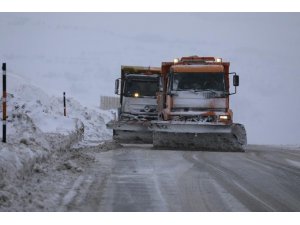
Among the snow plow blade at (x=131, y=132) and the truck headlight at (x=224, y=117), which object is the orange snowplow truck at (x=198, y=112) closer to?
the truck headlight at (x=224, y=117)

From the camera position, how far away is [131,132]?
18078 millimetres

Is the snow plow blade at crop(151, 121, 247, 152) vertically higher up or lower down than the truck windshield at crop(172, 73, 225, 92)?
lower down

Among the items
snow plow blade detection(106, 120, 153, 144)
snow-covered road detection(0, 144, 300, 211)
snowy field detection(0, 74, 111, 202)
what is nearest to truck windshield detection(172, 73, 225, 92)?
snow plow blade detection(106, 120, 153, 144)

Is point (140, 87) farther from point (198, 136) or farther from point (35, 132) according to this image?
point (35, 132)

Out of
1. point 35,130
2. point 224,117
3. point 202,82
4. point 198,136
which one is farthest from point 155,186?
point 202,82

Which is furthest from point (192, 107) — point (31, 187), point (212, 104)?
point (31, 187)

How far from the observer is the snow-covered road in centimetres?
634

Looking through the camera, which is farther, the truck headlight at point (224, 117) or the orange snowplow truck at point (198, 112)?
the truck headlight at point (224, 117)

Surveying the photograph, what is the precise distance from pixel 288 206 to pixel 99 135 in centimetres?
1622

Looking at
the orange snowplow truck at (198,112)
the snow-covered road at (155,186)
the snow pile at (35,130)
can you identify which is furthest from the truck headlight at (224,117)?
the snow-covered road at (155,186)

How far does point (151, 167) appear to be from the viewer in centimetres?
1033

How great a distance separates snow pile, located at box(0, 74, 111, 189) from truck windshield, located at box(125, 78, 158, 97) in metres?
2.26

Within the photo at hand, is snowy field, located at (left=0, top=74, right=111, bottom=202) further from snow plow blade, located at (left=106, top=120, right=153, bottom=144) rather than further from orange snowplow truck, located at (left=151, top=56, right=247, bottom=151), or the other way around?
orange snowplow truck, located at (left=151, top=56, right=247, bottom=151)

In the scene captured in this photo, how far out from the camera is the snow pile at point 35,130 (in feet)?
25.1
